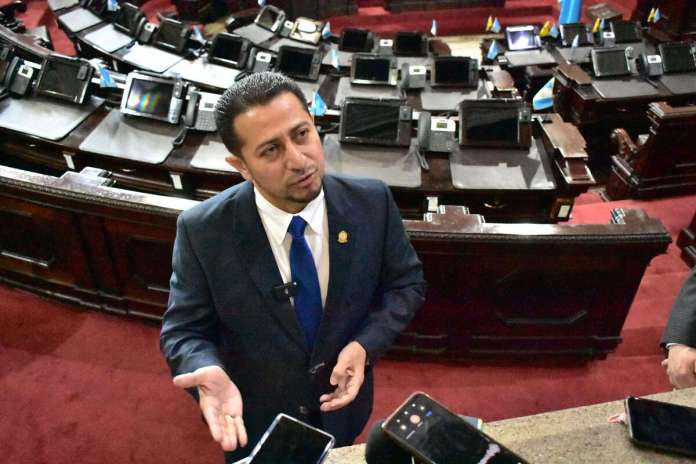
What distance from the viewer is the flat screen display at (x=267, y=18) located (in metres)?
5.83

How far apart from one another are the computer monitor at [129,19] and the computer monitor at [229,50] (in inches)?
34.5

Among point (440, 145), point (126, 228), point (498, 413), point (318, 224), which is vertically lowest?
point (498, 413)

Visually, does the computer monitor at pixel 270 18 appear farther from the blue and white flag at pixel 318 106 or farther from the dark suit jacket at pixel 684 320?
the dark suit jacket at pixel 684 320

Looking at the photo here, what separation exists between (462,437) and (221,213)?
27.0 inches

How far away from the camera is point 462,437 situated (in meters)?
0.82

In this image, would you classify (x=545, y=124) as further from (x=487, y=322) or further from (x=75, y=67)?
(x=75, y=67)

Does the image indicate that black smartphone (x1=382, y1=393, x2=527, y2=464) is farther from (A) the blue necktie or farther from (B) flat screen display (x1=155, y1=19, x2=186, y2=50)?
(B) flat screen display (x1=155, y1=19, x2=186, y2=50)

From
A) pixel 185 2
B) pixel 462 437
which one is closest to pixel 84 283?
pixel 462 437

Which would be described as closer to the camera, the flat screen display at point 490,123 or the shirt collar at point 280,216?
the shirt collar at point 280,216

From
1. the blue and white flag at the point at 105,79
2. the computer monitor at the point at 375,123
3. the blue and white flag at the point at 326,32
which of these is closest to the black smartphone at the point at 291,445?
the computer monitor at the point at 375,123

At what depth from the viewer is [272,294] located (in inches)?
46.9

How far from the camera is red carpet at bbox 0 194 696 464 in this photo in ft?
6.81

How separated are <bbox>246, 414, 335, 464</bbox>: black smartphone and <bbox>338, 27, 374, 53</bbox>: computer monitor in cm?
499

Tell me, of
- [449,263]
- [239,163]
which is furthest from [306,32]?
[239,163]
